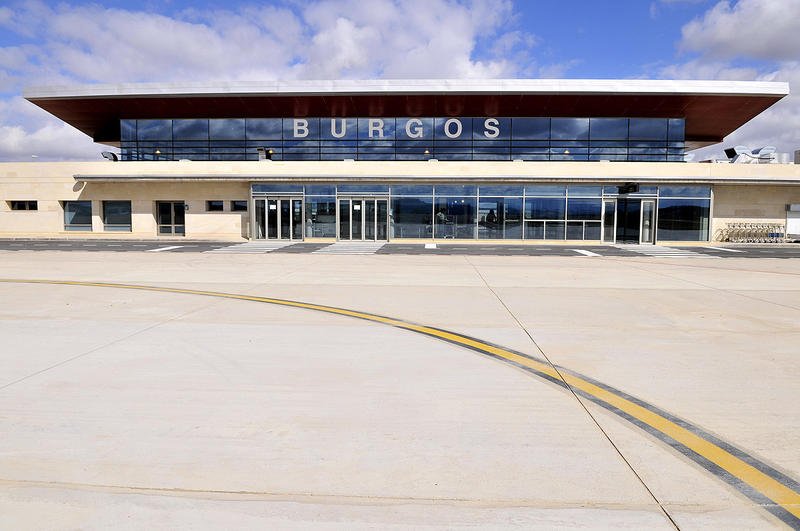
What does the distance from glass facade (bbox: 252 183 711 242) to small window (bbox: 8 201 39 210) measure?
1436cm

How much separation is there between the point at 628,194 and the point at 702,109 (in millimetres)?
9453

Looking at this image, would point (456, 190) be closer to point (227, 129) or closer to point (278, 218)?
point (278, 218)

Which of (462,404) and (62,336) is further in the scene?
(62,336)

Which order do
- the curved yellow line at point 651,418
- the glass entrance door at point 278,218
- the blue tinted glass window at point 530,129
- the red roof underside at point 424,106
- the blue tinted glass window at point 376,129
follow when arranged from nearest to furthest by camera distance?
the curved yellow line at point 651,418
the glass entrance door at point 278,218
the red roof underside at point 424,106
the blue tinted glass window at point 530,129
the blue tinted glass window at point 376,129

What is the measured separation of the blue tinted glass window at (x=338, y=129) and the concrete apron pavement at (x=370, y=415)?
2611cm

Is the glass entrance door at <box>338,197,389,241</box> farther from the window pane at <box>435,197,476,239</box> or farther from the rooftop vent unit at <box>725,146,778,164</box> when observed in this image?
the rooftop vent unit at <box>725,146,778,164</box>

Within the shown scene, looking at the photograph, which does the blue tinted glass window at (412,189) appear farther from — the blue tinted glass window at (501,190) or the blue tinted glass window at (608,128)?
the blue tinted glass window at (608,128)

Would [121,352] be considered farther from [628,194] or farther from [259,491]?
[628,194]

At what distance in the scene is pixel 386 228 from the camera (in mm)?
30219

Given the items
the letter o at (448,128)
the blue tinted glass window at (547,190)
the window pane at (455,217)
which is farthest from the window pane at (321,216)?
the blue tinted glass window at (547,190)

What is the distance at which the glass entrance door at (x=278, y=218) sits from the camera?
1194 inches

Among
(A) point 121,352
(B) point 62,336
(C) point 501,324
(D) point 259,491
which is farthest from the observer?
(C) point 501,324

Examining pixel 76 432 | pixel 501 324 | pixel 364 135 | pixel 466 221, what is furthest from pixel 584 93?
pixel 76 432

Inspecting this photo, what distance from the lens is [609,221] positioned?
98.1 feet
